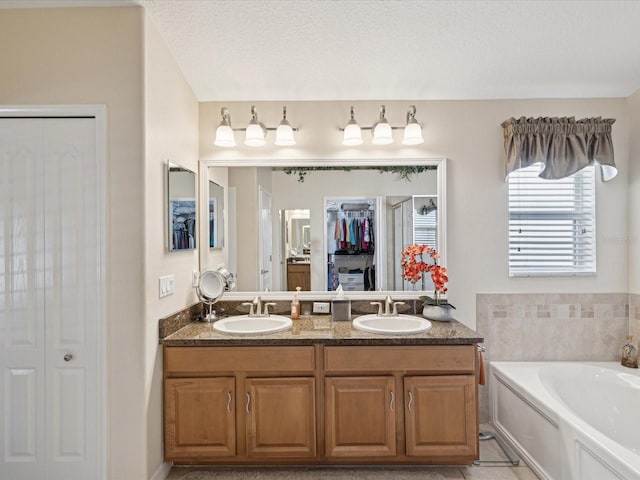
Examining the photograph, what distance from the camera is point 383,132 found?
2684 mm

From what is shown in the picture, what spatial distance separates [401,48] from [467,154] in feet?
3.45

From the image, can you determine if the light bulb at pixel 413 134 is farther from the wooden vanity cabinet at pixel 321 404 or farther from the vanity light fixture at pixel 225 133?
the wooden vanity cabinet at pixel 321 404

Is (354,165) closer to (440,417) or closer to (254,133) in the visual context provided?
(254,133)

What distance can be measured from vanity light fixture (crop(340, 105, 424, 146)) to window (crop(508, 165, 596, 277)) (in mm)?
849

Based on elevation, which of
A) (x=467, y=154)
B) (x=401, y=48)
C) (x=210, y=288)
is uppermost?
(x=401, y=48)

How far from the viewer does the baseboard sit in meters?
2.10

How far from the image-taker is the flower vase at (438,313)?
263 cm

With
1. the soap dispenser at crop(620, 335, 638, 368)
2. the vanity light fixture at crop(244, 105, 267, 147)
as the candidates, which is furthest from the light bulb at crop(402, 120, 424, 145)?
the soap dispenser at crop(620, 335, 638, 368)

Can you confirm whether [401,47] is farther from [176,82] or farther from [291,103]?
[176,82]

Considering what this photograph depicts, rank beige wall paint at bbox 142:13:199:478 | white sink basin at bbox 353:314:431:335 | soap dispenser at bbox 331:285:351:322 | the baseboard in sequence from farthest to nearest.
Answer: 1. soap dispenser at bbox 331:285:351:322
2. white sink basin at bbox 353:314:431:335
3. the baseboard
4. beige wall paint at bbox 142:13:199:478

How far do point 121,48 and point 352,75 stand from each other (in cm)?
137

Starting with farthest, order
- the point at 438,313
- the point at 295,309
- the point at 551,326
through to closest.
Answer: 1. the point at 551,326
2. the point at 295,309
3. the point at 438,313

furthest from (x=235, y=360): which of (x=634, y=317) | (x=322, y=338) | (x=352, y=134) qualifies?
(x=634, y=317)

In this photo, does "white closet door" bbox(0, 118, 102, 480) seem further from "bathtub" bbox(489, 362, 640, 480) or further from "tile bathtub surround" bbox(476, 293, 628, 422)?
"tile bathtub surround" bbox(476, 293, 628, 422)
